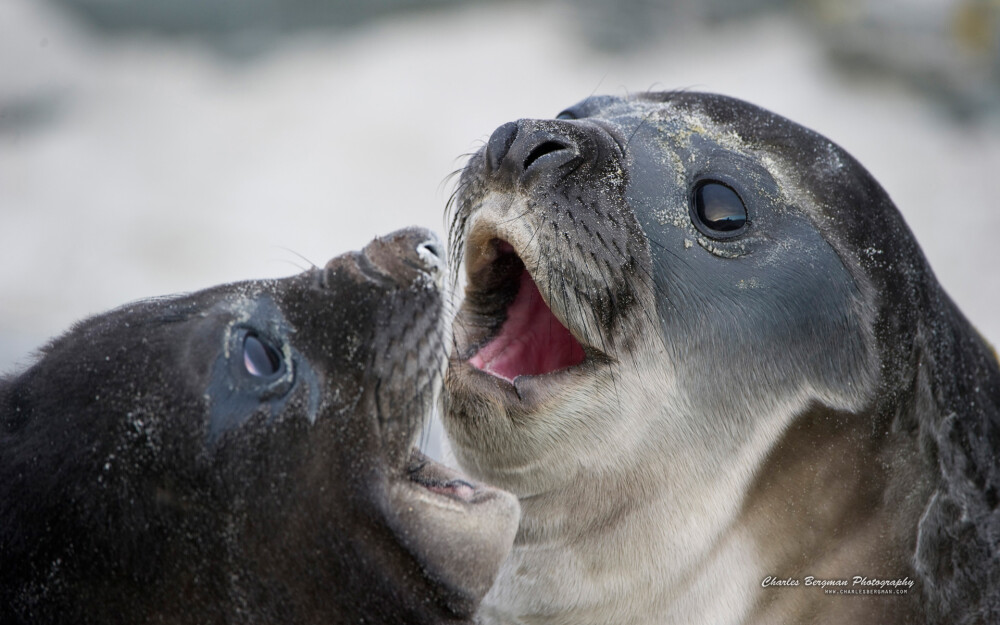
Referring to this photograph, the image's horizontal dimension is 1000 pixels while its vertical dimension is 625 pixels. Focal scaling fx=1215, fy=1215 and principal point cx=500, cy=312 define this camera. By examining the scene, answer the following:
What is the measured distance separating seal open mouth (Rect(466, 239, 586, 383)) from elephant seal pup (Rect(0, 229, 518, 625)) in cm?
46

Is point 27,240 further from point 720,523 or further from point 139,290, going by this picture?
point 720,523

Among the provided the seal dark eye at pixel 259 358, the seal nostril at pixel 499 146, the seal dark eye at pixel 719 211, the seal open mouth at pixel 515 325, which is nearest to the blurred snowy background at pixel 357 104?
the seal open mouth at pixel 515 325

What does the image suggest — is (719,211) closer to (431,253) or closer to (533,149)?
(533,149)

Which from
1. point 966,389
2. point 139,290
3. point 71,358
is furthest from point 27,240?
point 966,389

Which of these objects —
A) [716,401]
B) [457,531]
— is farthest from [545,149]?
[457,531]

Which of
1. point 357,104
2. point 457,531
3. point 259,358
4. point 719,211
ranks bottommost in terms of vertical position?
point 457,531

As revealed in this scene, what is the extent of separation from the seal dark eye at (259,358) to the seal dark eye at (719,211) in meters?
1.43

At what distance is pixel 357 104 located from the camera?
12.6m

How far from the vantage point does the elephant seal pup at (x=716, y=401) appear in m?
3.70

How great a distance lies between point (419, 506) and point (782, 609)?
52.1 inches

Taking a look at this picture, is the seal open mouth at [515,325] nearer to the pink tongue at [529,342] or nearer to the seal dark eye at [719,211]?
the pink tongue at [529,342]

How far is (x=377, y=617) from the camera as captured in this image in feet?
10.8

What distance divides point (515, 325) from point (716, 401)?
0.73 m

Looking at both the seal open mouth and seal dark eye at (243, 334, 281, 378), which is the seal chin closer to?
seal dark eye at (243, 334, 281, 378)
